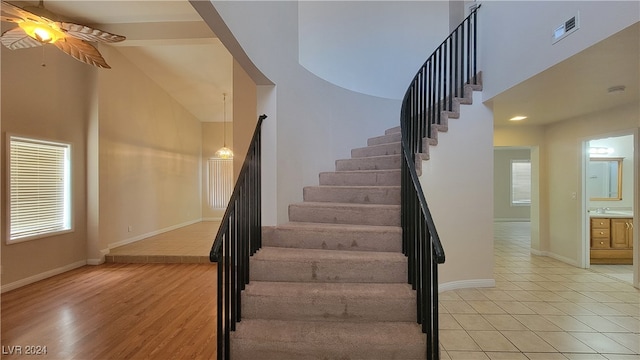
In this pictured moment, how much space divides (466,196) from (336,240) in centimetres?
190

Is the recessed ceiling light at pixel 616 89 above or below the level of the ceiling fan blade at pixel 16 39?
below

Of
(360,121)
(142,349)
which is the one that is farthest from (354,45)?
(142,349)

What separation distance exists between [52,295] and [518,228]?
34.1ft

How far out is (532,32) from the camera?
2787 mm

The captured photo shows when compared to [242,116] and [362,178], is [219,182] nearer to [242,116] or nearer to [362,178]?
[242,116]

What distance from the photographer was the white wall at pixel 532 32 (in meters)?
2.04

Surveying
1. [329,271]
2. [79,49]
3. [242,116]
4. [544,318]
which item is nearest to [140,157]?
[79,49]

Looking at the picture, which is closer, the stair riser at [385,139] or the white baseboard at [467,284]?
the white baseboard at [467,284]

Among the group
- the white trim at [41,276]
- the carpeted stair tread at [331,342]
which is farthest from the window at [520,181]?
the white trim at [41,276]

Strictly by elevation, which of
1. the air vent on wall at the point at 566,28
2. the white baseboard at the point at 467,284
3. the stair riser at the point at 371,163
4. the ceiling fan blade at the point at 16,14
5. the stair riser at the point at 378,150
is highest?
the ceiling fan blade at the point at 16,14

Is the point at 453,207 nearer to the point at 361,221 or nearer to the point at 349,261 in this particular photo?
the point at 361,221

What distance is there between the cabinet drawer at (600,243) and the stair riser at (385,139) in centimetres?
376

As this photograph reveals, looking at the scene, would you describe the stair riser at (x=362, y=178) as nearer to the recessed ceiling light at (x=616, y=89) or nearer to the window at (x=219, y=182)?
the recessed ceiling light at (x=616, y=89)

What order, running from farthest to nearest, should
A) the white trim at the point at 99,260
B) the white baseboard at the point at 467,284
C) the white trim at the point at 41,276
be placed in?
1. the white trim at the point at 99,260
2. the white trim at the point at 41,276
3. the white baseboard at the point at 467,284
